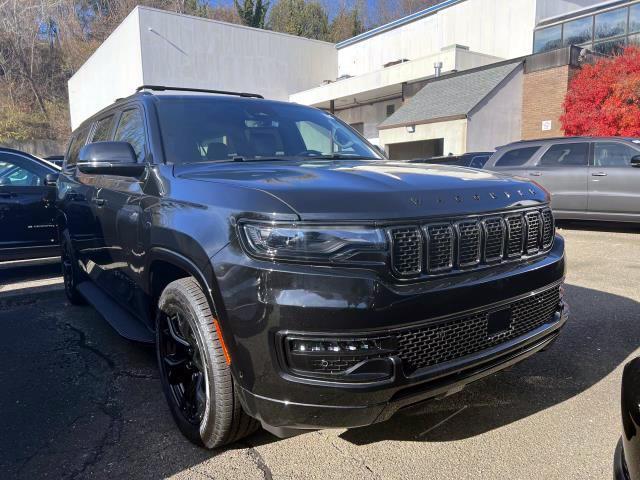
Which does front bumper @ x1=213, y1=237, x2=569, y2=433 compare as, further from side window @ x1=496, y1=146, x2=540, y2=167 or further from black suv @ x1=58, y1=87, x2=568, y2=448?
side window @ x1=496, y1=146, x2=540, y2=167

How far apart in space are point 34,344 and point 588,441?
4.08m

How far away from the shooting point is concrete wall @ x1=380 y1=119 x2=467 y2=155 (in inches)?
693

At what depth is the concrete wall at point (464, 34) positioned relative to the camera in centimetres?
2288

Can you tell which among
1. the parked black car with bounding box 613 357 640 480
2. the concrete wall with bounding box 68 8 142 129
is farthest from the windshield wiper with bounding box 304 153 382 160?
the concrete wall with bounding box 68 8 142 129

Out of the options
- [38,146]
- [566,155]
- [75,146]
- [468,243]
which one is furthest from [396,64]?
[38,146]

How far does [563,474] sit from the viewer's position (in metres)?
2.30

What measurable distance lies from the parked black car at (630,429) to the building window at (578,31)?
23.1 metres

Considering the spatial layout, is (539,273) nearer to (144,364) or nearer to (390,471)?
(390,471)

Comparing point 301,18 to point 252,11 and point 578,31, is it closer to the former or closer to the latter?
point 252,11

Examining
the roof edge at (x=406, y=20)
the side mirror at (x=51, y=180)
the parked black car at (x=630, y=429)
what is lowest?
the parked black car at (x=630, y=429)

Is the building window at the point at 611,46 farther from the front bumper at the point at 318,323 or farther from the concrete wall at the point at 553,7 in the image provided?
the front bumper at the point at 318,323

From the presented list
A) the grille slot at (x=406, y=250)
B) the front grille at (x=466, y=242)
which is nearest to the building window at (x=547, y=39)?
the front grille at (x=466, y=242)

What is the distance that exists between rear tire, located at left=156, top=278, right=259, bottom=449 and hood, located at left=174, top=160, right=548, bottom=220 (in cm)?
62

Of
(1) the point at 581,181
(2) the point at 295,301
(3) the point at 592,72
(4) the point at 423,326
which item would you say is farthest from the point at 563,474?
(3) the point at 592,72
